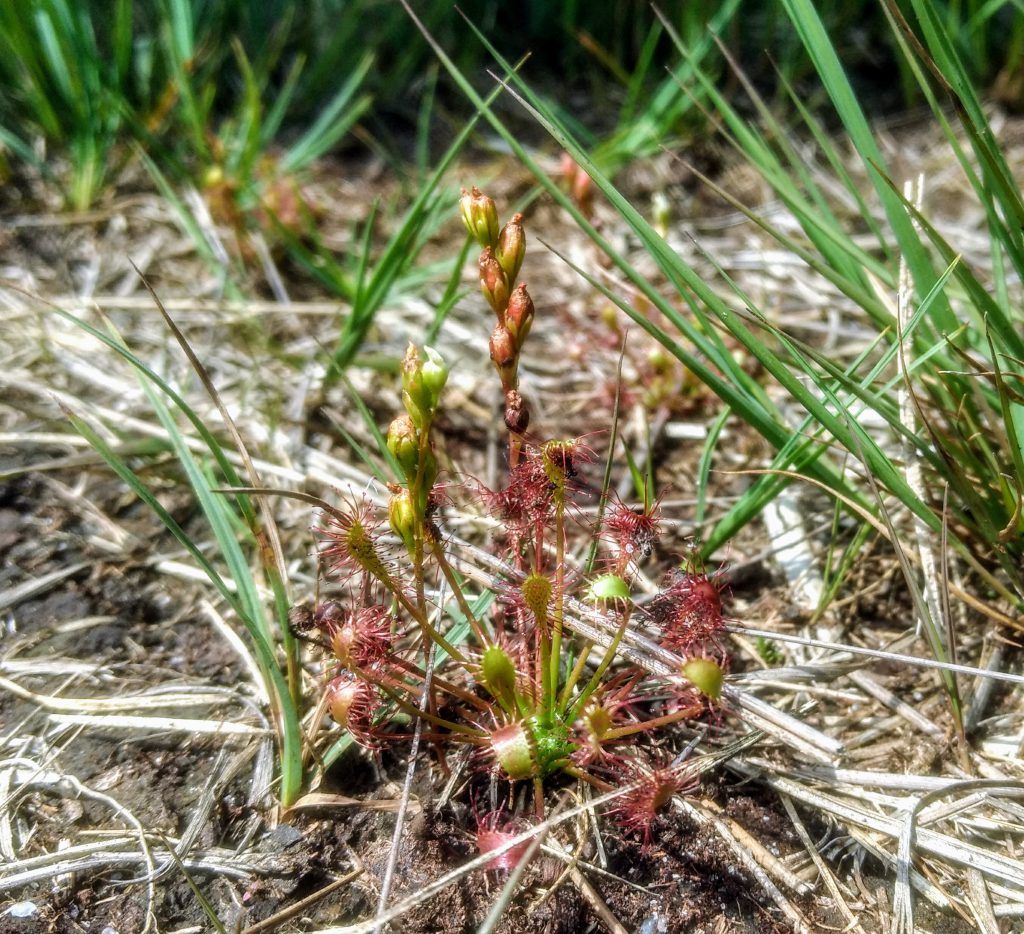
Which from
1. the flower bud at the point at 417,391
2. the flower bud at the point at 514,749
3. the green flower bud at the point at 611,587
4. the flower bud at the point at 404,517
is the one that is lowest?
the flower bud at the point at 514,749

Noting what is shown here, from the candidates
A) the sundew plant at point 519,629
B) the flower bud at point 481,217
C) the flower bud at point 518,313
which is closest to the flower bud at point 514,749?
the sundew plant at point 519,629

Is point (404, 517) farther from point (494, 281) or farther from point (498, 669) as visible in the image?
point (494, 281)

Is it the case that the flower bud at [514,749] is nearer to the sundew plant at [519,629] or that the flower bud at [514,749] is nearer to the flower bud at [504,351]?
Answer: the sundew plant at [519,629]

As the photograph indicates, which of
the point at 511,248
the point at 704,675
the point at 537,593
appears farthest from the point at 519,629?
the point at 511,248

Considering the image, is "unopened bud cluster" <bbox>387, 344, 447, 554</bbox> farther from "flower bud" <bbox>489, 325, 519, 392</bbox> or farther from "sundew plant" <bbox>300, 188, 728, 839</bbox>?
"flower bud" <bbox>489, 325, 519, 392</bbox>

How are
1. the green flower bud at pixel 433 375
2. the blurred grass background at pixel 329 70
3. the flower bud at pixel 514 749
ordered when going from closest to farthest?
the green flower bud at pixel 433 375 → the flower bud at pixel 514 749 → the blurred grass background at pixel 329 70

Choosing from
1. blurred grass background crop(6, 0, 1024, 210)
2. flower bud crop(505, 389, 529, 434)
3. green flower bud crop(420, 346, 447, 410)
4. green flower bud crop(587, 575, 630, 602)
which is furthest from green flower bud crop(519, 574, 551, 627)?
blurred grass background crop(6, 0, 1024, 210)

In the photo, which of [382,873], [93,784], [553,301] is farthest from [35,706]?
[553,301]

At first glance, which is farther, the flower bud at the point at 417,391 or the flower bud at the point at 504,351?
the flower bud at the point at 504,351
